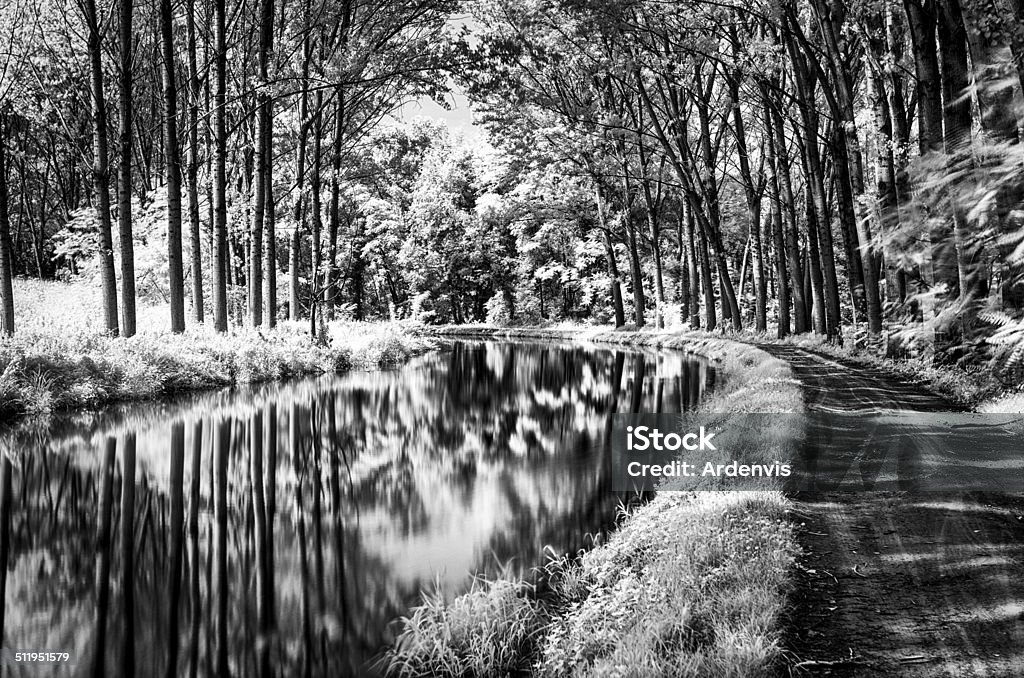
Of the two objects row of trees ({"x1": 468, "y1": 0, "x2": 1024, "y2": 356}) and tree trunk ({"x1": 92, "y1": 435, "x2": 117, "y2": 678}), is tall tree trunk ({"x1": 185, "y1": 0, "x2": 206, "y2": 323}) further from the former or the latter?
tree trunk ({"x1": 92, "y1": 435, "x2": 117, "y2": 678})

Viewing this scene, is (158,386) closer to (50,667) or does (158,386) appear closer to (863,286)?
(50,667)

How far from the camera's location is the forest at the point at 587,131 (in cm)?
1130

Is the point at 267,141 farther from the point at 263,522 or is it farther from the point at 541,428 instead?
the point at 263,522

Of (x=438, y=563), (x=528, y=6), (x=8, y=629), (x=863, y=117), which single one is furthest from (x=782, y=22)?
(x=8, y=629)

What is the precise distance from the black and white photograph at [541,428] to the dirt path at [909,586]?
0.09 feet

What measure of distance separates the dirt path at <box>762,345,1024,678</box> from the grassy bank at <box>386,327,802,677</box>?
24cm

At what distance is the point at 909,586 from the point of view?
4.33 metres

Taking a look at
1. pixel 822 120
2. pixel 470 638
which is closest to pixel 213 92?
pixel 822 120

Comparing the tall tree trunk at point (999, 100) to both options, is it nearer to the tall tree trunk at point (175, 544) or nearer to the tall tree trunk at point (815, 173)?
the tall tree trunk at point (815, 173)

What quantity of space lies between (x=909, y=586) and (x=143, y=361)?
14246 millimetres

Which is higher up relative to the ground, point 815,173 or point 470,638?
point 815,173

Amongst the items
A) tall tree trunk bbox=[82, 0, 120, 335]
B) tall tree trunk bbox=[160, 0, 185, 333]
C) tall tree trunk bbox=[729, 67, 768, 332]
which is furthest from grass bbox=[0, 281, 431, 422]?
tall tree trunk bbox=[729, 67, 768, 332]

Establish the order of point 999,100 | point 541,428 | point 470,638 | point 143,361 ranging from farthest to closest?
point 143,361 < point 541,428 < point 999,100 < point 470,638

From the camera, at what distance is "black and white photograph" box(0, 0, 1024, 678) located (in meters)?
4.40
